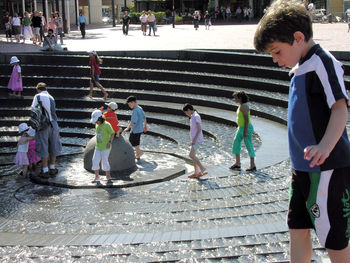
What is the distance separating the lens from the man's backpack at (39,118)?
9.34 meters

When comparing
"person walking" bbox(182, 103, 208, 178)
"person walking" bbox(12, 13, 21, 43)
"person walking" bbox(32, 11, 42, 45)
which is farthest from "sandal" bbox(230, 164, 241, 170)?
"person walking" bbox(12, 13, 21, 43)

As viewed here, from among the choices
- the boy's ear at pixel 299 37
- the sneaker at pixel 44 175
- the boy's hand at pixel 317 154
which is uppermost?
the boy's ear at pixel 299 37

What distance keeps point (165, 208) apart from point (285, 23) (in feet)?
14.1

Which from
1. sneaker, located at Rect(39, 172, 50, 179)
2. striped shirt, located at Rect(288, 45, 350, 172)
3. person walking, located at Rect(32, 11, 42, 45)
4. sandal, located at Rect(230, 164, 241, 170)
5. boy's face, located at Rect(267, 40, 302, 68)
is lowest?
sneaker, located at Rect(39, 172, 50, 179)

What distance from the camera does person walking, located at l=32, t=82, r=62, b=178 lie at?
9.48 m

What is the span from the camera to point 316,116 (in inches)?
113

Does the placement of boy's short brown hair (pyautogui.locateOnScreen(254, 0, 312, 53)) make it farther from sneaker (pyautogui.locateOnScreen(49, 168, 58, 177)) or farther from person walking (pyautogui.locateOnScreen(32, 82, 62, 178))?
sneaker (pyautogui.locateOnScreen(49, 168, 58, 177))

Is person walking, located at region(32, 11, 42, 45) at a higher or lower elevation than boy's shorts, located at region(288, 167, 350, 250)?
higher

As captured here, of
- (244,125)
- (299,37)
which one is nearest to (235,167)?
(244,125)

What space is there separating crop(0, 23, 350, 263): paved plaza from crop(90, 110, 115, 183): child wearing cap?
332 millimetres

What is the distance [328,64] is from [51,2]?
151 ft

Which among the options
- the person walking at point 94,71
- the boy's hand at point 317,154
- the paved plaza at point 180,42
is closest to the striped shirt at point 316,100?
the boy's hand at point 317,154

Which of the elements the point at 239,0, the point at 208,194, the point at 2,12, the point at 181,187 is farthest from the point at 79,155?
the point at 239,0

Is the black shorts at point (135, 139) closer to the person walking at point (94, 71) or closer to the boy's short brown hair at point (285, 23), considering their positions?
the person walking at point (94, 71)
